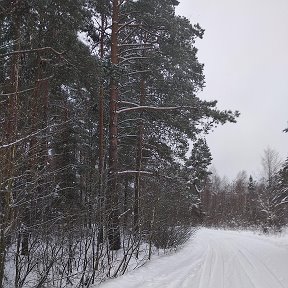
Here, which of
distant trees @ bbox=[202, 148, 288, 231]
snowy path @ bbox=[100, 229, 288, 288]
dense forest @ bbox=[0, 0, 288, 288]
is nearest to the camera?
dense forest @ bbox=[0, 0, 288, 288]

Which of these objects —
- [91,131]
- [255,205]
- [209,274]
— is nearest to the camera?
[209,274]

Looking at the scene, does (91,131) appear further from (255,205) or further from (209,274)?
(255,205)

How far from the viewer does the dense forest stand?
799cm

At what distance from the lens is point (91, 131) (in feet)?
92.8

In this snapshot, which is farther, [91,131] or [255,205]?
[255,205]

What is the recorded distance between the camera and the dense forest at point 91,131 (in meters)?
7.99

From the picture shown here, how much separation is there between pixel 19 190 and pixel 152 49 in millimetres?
11614

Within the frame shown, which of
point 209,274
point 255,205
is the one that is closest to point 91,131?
point 209,274

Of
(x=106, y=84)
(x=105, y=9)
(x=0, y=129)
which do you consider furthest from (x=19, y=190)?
(x=105, y=9)

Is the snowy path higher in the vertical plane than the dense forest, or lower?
lower

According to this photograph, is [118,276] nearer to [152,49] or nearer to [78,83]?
[78,83]

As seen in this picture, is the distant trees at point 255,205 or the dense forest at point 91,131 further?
the distant trees at point 255,205

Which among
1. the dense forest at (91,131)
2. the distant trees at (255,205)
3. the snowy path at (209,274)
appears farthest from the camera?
the distant trees at (255,205)

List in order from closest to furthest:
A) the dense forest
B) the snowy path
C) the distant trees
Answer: the dense forest, the snowy path, the distant trees
